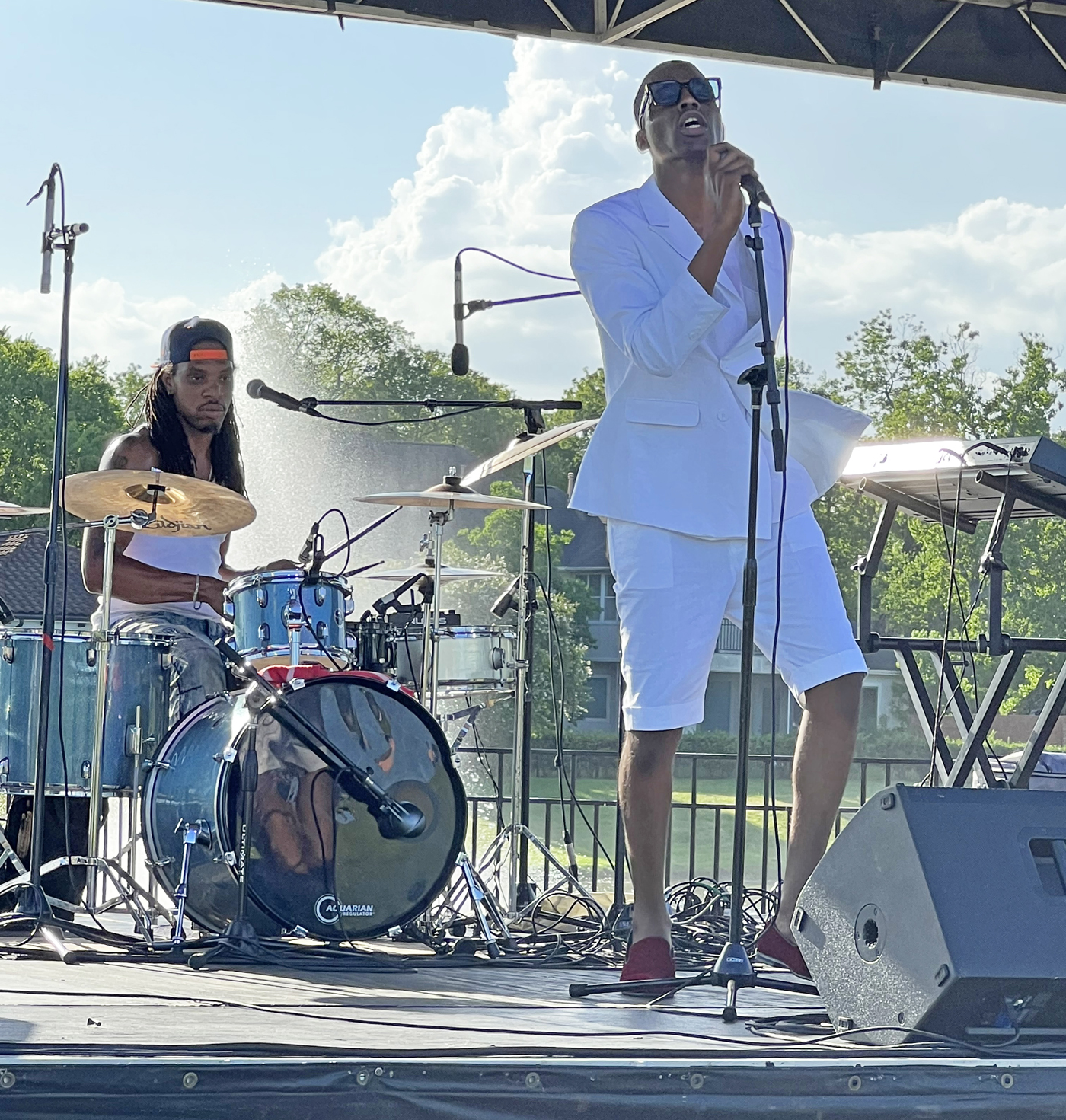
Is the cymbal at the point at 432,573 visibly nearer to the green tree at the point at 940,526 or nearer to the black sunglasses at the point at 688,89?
the black sunglasses at the point at 688,89

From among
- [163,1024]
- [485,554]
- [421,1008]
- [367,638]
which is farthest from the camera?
[485,554]

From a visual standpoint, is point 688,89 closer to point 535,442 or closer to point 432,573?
point 535,442

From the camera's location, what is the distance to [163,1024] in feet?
8.36

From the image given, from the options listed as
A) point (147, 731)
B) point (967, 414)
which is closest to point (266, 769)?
point (147, 731)

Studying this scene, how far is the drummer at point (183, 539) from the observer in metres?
4.80

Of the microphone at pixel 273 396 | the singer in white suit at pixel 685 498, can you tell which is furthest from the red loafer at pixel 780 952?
the microphone at pixel 273 396

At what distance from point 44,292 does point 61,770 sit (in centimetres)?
156

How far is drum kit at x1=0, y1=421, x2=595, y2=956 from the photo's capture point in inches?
164

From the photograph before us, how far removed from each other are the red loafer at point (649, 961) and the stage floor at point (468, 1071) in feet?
1.57

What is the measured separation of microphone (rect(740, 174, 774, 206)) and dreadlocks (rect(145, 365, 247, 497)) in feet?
8.00

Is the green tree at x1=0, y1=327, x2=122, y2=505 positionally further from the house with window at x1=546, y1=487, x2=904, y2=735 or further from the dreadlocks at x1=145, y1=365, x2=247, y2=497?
the dreadlocks at x1=145, y1=365, x2=247, y2=497

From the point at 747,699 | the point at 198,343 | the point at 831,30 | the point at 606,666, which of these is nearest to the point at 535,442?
the point at 198,343

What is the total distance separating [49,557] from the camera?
4.29 meters

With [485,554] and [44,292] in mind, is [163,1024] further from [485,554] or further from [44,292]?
[485,554]
